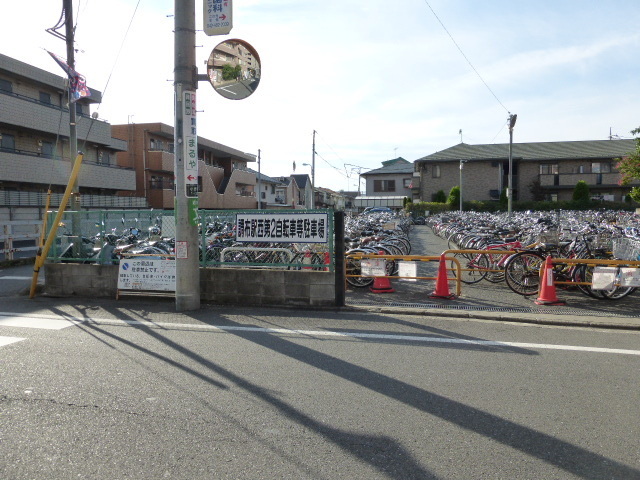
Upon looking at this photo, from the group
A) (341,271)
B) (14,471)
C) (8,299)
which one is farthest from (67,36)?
(14,471)

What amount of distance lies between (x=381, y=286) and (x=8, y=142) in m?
22.9

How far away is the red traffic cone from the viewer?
29.4 feet

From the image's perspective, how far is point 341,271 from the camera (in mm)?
7578

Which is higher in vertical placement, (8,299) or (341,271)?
(341,271)

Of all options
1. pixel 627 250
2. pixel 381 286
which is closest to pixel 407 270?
pixel 381 286

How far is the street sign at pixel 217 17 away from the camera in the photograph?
7090 mm

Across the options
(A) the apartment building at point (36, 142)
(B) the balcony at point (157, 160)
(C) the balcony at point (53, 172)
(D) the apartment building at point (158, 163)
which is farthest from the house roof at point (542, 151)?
(A) the apartment building at point (36, 142)

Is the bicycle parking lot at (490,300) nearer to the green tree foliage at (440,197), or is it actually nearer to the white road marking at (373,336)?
the white road marking at (373,336)

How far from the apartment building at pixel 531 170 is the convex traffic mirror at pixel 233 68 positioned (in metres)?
38.8

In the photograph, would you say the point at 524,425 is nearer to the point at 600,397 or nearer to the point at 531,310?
the point at 600,397

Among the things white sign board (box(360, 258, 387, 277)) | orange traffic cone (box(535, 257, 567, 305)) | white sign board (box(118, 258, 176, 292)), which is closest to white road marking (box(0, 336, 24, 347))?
white sign board (box(118, 258, 176, 292))

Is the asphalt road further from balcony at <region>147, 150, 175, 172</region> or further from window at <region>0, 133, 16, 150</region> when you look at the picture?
balcony at <region>147, 150, 175, 172</region>

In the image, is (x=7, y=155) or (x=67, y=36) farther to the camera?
(x=7, y=155)

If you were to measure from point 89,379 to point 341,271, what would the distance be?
13.6ft
